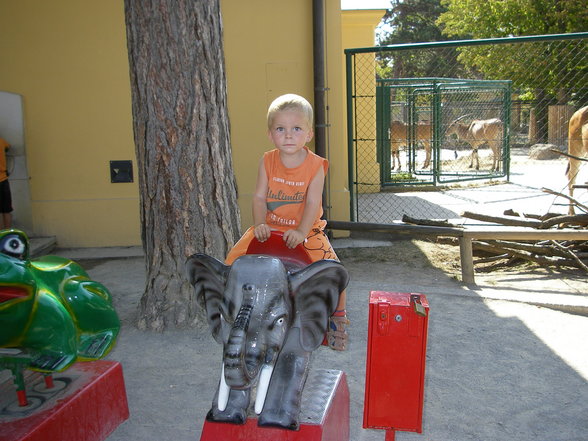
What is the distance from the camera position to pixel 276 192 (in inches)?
110

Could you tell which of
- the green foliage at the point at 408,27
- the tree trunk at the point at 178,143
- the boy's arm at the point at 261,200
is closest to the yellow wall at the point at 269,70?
the tree trunk at the point at 178,143

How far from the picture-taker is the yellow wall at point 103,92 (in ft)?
24.4

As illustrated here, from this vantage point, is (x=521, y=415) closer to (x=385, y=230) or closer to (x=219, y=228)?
(x=219, y=228)

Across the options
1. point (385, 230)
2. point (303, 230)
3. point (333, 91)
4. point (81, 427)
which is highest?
point (333, 91)

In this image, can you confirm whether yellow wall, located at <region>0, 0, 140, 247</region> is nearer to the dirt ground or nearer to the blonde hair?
the dirt ground

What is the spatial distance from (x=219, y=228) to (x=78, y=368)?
1634mm

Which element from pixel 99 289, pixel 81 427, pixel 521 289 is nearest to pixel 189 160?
pixel 99 289

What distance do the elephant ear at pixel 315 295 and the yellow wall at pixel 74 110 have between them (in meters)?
5.83

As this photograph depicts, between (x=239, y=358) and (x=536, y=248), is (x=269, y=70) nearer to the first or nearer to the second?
(x=536, y=248)

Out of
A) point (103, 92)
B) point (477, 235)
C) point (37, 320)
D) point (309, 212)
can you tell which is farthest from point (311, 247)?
point (103, 92)

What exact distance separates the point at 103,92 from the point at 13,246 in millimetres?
5369

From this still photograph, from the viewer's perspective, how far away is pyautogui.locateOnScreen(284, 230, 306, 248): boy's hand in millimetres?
2506

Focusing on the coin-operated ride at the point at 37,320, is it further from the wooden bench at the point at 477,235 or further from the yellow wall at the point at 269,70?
the yellow wall at the point at 269,70

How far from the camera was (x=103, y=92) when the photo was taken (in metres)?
7.58
